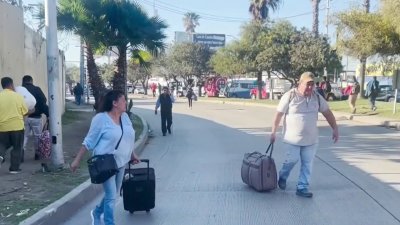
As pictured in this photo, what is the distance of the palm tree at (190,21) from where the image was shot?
124938 millimetres

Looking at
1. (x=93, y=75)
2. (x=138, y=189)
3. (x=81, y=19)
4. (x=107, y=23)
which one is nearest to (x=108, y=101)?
(x=138, y=189)

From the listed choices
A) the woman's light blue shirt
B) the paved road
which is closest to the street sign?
the paved road

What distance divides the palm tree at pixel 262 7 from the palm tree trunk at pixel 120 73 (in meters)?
42.8

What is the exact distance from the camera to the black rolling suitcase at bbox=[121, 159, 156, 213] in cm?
693

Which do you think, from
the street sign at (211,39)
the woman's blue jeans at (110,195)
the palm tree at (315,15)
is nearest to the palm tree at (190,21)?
the street sign at (211,39)

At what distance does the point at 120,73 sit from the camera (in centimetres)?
1900

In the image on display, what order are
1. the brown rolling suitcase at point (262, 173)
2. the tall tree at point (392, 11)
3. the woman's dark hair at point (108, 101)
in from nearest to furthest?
the woman's dark hair at point (108, 101)
the brown rolling suitcase at point (262, 173)
the tall tree at point (392, 11)

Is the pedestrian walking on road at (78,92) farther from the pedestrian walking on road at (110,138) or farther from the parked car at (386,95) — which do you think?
the pedestrian walking on road at (110,138)

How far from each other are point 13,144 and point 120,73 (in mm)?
9821

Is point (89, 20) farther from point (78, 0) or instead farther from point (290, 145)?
point (290, 145)

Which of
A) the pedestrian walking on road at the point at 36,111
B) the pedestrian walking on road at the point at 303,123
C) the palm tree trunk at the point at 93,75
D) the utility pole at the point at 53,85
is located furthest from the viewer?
the palm tree trunk at the point at 93,75

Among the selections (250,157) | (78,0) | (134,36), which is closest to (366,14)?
(134,36)

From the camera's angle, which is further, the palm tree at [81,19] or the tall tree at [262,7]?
the tall tree at [262,7]

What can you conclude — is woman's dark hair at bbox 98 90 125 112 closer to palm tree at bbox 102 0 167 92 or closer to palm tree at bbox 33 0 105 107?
palm tree at bbox 33 0 105 107
